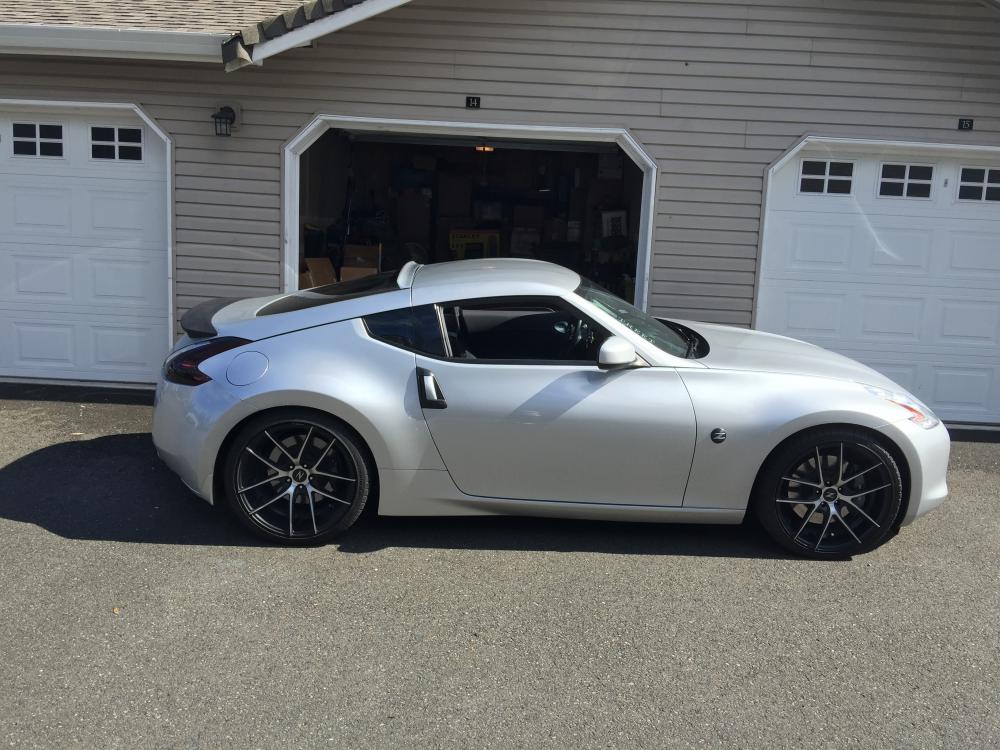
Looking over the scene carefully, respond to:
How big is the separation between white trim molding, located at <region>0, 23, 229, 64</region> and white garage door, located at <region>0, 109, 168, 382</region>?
0.73 metres

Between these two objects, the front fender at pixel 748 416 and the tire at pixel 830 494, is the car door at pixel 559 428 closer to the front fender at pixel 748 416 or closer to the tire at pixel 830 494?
the front fender at pixel 748 416

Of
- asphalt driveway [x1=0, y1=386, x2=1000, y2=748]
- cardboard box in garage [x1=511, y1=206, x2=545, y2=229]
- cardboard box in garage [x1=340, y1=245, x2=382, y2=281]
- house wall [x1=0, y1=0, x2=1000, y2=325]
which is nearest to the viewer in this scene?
asphalt driveway [x1=0, y1=386, x2=1000, y2=748]

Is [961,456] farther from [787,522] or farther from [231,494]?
[231,494]

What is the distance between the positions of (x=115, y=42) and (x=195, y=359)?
3.64 metres

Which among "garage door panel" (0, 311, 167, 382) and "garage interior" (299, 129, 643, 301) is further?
"garage interior" (299, 129, 643, 301)

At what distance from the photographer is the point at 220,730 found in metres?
3.43

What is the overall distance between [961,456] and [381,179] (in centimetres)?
839

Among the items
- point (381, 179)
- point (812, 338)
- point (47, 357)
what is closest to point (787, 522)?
point (812, 338)

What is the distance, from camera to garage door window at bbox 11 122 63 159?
826 cm

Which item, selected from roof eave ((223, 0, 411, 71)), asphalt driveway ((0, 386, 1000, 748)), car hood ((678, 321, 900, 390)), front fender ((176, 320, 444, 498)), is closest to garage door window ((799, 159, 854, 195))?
car hood ((678, 321, 900, 390))

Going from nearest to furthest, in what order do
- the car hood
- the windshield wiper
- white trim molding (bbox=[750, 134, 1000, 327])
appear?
the car hood → the windshield wiper → white trim molding (bbox=[750, 134, 1000, 327])

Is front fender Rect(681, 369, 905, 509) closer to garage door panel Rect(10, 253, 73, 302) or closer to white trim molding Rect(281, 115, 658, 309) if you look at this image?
white trim molding Rect(281, 115, 658, 309)

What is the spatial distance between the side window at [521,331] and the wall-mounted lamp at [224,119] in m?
3.69

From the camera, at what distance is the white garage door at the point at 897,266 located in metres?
8.23
